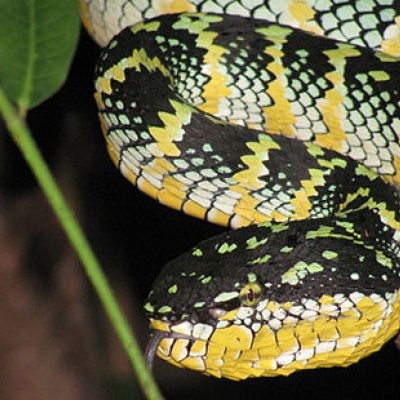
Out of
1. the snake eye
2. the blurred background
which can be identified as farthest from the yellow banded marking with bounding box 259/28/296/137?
the blurred background

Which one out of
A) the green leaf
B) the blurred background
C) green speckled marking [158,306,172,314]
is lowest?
the blurred background

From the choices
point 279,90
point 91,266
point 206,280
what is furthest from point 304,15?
point 91,266

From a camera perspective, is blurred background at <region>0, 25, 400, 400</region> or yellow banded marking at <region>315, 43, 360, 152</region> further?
blurred background at <region>0, 25, 400, 400</region>

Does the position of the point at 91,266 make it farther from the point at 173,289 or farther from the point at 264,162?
the point at 264,162

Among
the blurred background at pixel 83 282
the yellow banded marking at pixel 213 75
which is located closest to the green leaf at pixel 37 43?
the yellow banded marking at pixel 213 75

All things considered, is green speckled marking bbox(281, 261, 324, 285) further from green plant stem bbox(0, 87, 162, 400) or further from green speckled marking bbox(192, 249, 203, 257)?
green plant stem bbox(0, 87, 162, 400)

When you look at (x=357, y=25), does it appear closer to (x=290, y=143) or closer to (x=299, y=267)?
(x=290, y=143)
